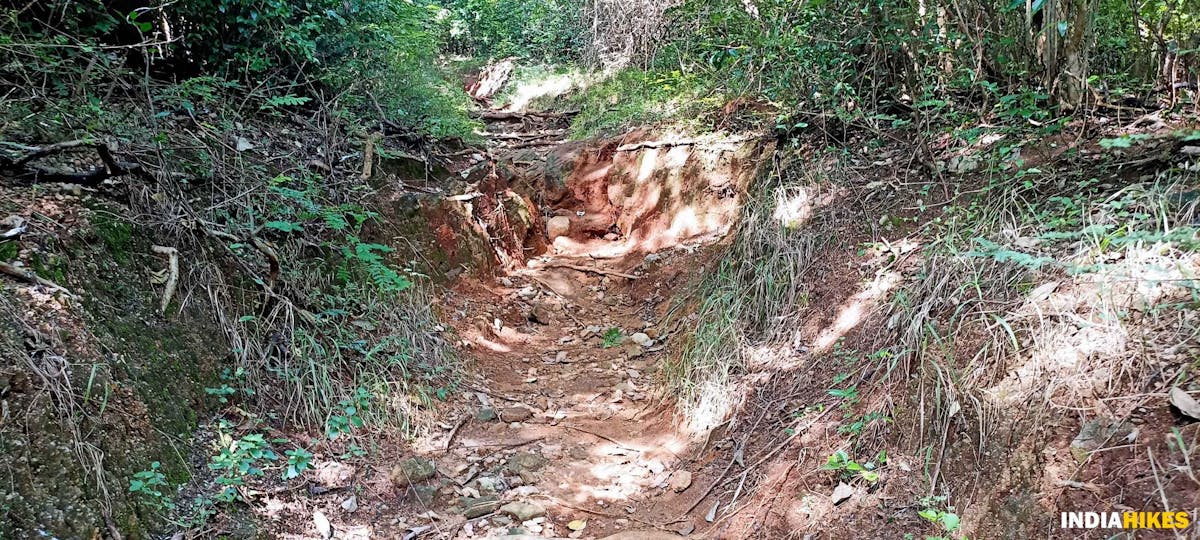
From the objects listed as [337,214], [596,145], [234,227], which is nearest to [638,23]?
[596,145]

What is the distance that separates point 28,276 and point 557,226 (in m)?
5.05

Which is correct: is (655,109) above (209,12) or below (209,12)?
below

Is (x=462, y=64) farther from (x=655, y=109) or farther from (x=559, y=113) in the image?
(x=655, y=109)

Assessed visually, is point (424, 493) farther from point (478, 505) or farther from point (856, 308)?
point (856, 308)

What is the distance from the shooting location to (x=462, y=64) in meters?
12.4

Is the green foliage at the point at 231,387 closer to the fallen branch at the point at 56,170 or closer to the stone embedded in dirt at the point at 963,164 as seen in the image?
the fallen branch at the point at 56,170

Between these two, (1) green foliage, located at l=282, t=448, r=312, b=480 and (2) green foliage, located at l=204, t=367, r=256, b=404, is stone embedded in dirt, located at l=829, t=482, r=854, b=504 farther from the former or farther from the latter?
(2) green foliage, located at l=204, t=367, r=256, b=404

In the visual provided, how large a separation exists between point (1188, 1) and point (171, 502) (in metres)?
5.63

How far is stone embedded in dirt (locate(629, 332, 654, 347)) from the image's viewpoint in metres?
5.33

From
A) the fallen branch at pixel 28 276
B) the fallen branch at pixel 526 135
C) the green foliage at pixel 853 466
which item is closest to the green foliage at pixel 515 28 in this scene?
the fallen branch at pixel 526 135

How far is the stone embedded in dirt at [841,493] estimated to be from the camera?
8.74ft

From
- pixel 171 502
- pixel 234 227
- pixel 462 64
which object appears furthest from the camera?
pixel 462 64

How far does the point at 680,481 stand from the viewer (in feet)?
11.6

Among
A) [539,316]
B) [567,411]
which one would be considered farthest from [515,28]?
[567,411]
